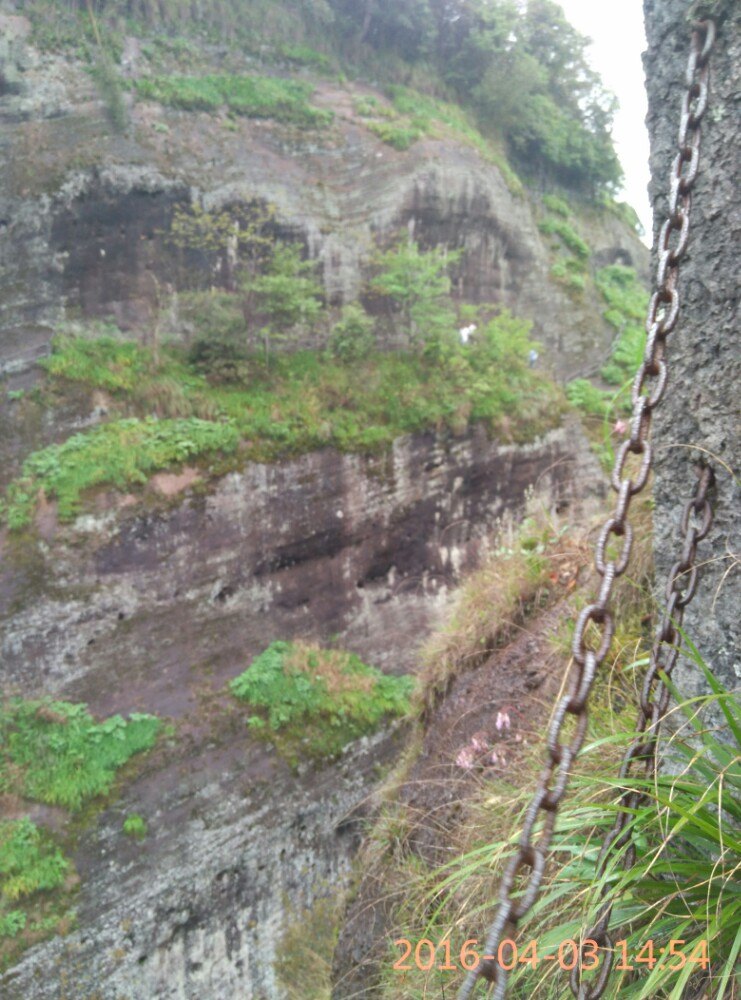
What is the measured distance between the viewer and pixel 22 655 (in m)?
9.30

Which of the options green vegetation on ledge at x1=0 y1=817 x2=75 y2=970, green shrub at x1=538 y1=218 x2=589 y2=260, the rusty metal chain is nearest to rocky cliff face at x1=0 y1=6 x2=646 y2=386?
green shrub at x1=538 y1=218 x2=589 y2=260

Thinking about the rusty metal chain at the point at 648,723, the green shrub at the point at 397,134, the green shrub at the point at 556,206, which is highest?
the green shrub at the point at 397,134

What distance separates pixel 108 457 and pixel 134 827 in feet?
17.3

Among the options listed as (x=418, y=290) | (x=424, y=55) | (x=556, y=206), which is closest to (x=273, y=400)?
(x=418, y=290)

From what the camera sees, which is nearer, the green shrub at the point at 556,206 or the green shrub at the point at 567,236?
the green shrub at the point at 567,236

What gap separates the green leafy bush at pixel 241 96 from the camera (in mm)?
14070

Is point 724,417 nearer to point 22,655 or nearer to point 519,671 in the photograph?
point 519,671

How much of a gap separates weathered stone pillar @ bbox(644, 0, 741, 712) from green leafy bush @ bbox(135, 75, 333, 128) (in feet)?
46.8

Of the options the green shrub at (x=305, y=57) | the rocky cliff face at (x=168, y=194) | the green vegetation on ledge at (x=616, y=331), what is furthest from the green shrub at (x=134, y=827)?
the green shrub at (x=305, y=57)

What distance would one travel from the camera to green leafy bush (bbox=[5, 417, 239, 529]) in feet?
33.2

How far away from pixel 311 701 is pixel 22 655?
4131mm

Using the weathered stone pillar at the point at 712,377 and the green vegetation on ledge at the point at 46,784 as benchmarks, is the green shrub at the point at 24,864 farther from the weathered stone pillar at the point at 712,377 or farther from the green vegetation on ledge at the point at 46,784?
the weathered stone pillar at the point at 712,377

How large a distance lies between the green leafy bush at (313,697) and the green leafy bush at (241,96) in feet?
37.0
